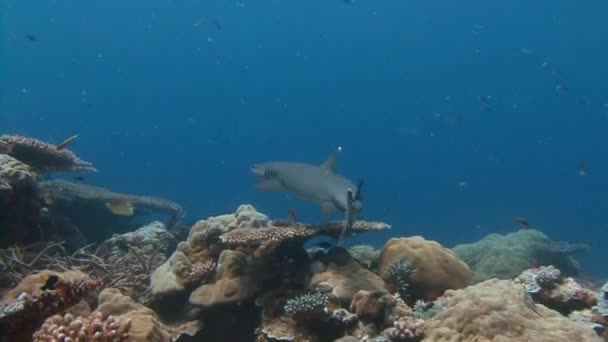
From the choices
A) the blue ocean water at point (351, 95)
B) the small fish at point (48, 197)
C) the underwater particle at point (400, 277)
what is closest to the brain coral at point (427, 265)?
the underwater particle at point (400, 277)

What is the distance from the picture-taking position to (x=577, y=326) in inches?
205

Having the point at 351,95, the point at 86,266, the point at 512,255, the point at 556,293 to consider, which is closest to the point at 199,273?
the point at 86,266

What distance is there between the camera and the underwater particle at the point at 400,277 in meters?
7.12

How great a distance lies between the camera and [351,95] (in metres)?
126

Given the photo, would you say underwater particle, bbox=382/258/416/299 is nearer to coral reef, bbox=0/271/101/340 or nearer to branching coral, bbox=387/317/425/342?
branching coral, bbox=387/317/425/342

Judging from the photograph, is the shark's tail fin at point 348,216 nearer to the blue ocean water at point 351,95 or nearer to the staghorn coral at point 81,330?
the staghorn coral at point 81,330

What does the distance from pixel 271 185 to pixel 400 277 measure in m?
Answer: 2.34

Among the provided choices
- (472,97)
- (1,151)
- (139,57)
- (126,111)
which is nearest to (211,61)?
(139,57)

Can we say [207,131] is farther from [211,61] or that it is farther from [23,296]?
[23,296]

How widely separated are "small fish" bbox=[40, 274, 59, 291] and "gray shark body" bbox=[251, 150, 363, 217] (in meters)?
3.44

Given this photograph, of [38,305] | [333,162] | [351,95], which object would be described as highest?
[351,95]

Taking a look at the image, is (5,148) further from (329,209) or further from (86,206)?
(329,209)

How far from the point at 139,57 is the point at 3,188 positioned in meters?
137

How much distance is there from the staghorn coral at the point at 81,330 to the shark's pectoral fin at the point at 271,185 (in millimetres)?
3775
